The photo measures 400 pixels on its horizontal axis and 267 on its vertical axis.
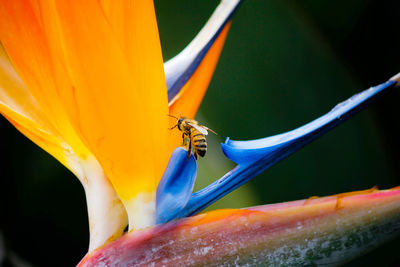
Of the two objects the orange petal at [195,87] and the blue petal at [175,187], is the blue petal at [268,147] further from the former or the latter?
the orange petal at [195,87]

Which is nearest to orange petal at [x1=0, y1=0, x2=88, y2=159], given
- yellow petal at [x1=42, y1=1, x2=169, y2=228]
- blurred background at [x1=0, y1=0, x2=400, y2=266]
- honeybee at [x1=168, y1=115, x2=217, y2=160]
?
yellow petal at [x1=42, y1=1, x2=169, y2=228]

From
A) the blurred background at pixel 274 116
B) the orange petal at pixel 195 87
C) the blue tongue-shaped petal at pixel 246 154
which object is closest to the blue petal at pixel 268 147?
the blue tongue-shaped petal at pixel 246 154

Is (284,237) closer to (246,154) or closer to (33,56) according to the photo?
(246,154)

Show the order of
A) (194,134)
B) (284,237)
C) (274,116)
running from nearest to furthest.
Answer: (284,237)
(194,134)
(274,116)

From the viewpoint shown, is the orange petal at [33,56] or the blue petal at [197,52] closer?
the orange petal at [33,56]

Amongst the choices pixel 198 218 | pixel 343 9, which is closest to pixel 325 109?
pixel 343 9

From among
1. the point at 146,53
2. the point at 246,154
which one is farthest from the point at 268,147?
the point at 146,53
